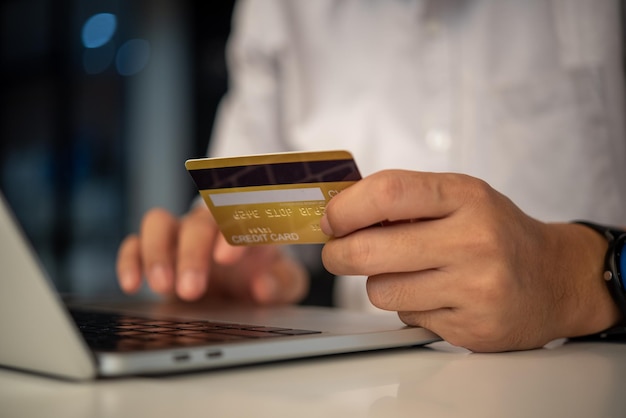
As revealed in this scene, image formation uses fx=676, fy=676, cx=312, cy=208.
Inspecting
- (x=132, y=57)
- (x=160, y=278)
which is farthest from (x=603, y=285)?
(x=132, y=57)

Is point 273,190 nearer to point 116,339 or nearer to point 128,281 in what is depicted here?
point 116,339

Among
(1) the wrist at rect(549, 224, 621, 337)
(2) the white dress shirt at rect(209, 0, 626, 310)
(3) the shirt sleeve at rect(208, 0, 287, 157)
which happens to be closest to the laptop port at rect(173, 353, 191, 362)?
(1) the wrist at rect(549, 224, 621, 337)

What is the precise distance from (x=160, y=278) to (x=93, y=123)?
3412mm

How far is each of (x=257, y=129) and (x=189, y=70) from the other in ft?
8.60

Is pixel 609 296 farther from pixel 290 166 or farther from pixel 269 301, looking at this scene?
pixel 269 301

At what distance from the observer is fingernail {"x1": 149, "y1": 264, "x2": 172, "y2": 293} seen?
930 millimetres

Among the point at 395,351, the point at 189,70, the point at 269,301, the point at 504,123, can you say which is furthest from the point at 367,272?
the point at 189,70

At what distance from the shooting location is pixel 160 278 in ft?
3.05

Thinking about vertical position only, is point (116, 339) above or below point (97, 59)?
below

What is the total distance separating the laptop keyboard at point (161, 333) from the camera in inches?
18.5

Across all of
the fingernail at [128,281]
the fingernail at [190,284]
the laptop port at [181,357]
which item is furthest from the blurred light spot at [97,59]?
the laptop port at [181,357]

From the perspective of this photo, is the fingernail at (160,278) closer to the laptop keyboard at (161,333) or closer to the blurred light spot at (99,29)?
the laptop keyboard at (161,333)

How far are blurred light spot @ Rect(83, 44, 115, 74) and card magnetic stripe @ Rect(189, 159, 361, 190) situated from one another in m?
3.78

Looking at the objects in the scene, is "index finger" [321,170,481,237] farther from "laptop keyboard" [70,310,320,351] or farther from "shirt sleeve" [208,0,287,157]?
"shirt sleeve" [208,0,287,157]
